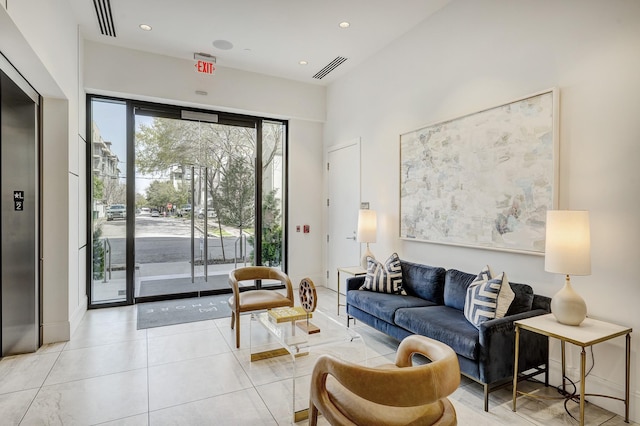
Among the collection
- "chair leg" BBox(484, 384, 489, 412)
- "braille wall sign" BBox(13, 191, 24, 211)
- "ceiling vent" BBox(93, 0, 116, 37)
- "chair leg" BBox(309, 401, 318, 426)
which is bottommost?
"chair leg" BBox(484, 384, 489, 412)

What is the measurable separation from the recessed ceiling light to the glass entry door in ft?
3.78

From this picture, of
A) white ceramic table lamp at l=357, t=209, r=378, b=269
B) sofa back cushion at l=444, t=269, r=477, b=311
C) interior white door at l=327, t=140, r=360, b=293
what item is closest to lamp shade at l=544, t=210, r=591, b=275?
sofa back cushion at l=444, t=269, r=477, b=311

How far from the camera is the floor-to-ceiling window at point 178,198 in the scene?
5062 mm

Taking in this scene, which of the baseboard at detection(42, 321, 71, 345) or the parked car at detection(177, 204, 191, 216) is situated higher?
the parked car at detection(177, 204, 191, 216)

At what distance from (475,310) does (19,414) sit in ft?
11.2

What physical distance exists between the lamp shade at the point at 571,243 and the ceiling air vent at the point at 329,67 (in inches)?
150

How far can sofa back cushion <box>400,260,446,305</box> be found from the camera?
Answer: 144 inches

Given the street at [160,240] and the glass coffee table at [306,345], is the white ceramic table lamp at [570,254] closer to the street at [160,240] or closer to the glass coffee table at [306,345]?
the glass coffee table at [306,345]

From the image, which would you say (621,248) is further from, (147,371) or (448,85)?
(147,371)

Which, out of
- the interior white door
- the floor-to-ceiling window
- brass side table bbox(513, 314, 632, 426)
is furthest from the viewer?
the interior white door

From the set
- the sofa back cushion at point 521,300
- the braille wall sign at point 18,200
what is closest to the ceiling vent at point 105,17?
the braille wall sign at point 18,200

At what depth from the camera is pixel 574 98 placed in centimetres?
272

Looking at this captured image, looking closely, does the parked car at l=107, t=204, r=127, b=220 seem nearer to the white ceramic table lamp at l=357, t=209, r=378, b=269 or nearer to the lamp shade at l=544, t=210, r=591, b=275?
the white ceramic table lamp at l=357, t=209, r=378, b=269

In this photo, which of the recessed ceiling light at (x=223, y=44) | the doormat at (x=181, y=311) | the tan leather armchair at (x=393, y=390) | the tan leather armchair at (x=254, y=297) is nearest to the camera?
the tan leather armchair at (x=393, y=390)
